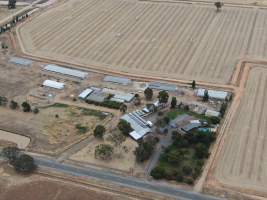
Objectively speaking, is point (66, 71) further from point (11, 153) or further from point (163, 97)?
point (11, 153)

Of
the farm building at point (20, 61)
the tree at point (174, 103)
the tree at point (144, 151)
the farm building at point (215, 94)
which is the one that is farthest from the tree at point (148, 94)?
the farm building at point (20, 61)

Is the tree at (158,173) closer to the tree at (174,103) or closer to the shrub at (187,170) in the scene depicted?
the shrub at (187,170)

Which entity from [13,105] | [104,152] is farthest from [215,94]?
[13,105]

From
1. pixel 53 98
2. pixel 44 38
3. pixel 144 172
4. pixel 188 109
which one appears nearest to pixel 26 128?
pixel 53 98

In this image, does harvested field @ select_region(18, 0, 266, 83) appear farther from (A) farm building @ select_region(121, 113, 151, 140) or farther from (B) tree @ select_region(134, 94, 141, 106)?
(A) farm building @ select_region(121, 113, 151, 140)

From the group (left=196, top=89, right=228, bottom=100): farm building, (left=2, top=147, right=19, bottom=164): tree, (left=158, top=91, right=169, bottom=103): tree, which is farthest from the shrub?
(left=2, top=147, right=19, bottom=164): tree

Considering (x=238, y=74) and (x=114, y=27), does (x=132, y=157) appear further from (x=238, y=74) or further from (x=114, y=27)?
(x=114, y=27)
